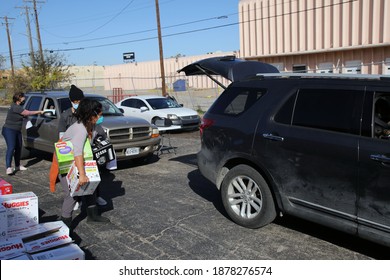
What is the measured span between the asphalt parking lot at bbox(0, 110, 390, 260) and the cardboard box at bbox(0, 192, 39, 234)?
2.32ft

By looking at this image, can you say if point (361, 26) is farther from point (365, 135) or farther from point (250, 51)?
point (365, 135)

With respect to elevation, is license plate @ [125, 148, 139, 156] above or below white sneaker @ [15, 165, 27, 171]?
above

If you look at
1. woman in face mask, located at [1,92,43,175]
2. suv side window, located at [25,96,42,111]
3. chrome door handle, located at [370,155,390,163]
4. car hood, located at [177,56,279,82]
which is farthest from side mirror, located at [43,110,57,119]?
chrome door handle, located at [370,155,390,163]

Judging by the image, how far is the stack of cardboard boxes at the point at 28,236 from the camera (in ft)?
Result: 11.0

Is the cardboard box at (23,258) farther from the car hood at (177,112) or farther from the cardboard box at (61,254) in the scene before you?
the car hood at (177,112)

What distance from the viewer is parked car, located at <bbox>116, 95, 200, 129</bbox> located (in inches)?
555

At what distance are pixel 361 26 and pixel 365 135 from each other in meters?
19.0

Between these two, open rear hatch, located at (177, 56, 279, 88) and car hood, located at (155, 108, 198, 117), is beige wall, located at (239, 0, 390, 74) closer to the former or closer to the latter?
car hood, located at (155, 108, 198, 117)

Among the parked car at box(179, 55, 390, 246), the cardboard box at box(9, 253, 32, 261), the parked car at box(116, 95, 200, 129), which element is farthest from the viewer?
the parked car at box(116, 95, 200, 129)

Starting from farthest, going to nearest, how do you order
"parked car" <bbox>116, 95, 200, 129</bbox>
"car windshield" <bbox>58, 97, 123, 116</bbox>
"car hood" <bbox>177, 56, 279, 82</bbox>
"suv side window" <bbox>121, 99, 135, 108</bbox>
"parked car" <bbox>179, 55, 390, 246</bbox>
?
"suv side window" <bbox>121, 99, 135, 108</bbox> → "parked car" <bbox>116, 95, 200, 129</bbox> → "car windshield" <bbox>58, 97, 123, 116</bbox> → "car hood" <bbox>177, 56, 279, 82</bbox> → "parked car" <bbox>179, 55, 390, 246</bbox>

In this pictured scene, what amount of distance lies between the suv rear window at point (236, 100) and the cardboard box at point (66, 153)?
1786mm

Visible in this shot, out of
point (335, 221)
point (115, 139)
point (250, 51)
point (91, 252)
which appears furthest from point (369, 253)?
point (250, 51)

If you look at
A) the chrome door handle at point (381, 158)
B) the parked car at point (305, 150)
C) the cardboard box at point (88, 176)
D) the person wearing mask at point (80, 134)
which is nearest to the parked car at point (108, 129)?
the parked car at point (305, 150)

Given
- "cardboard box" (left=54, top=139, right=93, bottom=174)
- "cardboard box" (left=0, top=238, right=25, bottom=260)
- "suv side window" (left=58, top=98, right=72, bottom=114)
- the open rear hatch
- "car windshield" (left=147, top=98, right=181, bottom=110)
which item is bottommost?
"cardboard box" (left=0, top=238, right=25, bottom=260)
